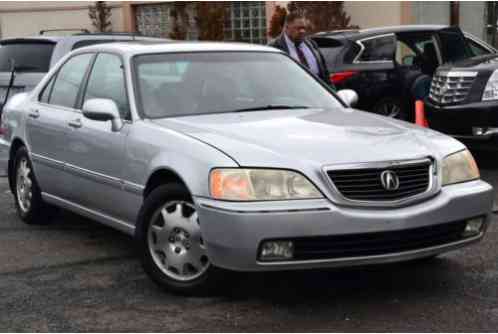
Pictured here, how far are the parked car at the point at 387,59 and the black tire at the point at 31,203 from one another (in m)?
4.74

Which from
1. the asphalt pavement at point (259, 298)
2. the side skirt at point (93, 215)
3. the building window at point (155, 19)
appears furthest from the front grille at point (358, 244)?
the building window at point (155, 19)

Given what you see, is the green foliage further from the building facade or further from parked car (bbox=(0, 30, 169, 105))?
parked car (bbox=(0, 30, 169, 105))

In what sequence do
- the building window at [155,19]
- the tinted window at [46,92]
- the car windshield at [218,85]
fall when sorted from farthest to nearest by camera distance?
the building window at [155,19]
the tinted window at [46,92]
the car windshield at [218,85]

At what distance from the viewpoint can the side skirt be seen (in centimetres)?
591

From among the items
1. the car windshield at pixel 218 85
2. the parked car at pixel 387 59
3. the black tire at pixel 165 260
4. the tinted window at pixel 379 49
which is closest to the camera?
the black tire at pixel 165 260

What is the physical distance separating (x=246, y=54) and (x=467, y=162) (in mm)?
1880

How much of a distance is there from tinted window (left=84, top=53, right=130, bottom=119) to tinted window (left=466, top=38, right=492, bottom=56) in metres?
6.59

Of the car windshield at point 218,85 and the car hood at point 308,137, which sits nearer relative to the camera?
the car hood at point 308,137

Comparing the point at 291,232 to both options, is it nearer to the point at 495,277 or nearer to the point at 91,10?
the point at 495,277

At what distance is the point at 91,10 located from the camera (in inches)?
1037

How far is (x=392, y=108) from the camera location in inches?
455

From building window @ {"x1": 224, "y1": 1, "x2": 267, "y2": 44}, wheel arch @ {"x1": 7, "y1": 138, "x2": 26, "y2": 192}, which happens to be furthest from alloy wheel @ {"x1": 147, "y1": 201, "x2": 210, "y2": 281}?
building window @ {"x1": 224, "y1": 1, "x2": 267, "y2": 44}

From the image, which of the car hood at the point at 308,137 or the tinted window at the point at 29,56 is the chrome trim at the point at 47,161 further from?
the tinted window at the point at 29,56

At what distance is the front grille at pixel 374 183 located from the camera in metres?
4.84
